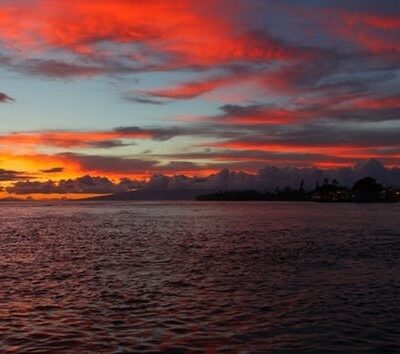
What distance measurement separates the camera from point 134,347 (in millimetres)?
18141

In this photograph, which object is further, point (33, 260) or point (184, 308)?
point (33, 260)

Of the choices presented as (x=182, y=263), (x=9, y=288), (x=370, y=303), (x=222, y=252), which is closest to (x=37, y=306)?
(x=9, y=288)

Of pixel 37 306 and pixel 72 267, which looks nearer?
pixel 37 306

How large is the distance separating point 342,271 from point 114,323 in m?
20.5

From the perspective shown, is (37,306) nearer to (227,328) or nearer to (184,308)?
(184,308)

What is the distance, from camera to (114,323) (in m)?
21.7

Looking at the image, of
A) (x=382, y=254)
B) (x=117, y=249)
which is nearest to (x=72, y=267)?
(x=117, y=249)

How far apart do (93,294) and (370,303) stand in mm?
13470

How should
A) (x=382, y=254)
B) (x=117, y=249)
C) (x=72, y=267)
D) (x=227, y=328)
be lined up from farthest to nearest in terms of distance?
1. (x=117, y=249)
2. (x=382, y=254)
3. (x=72, y=267)
4. (x=227, y=328)

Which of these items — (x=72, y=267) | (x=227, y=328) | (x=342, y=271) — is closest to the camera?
(x=227, y=328)

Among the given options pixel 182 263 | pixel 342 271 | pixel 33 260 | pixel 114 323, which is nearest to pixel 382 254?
pixel 342 271

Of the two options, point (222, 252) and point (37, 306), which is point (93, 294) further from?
point (222, 252)

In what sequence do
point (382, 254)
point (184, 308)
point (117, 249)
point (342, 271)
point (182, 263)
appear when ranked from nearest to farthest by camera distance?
point (184, 308), point (342, 271), point (182, 263), point (382, 254), point (117, 249)

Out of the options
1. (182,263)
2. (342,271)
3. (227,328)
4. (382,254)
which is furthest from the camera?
(382,254)
